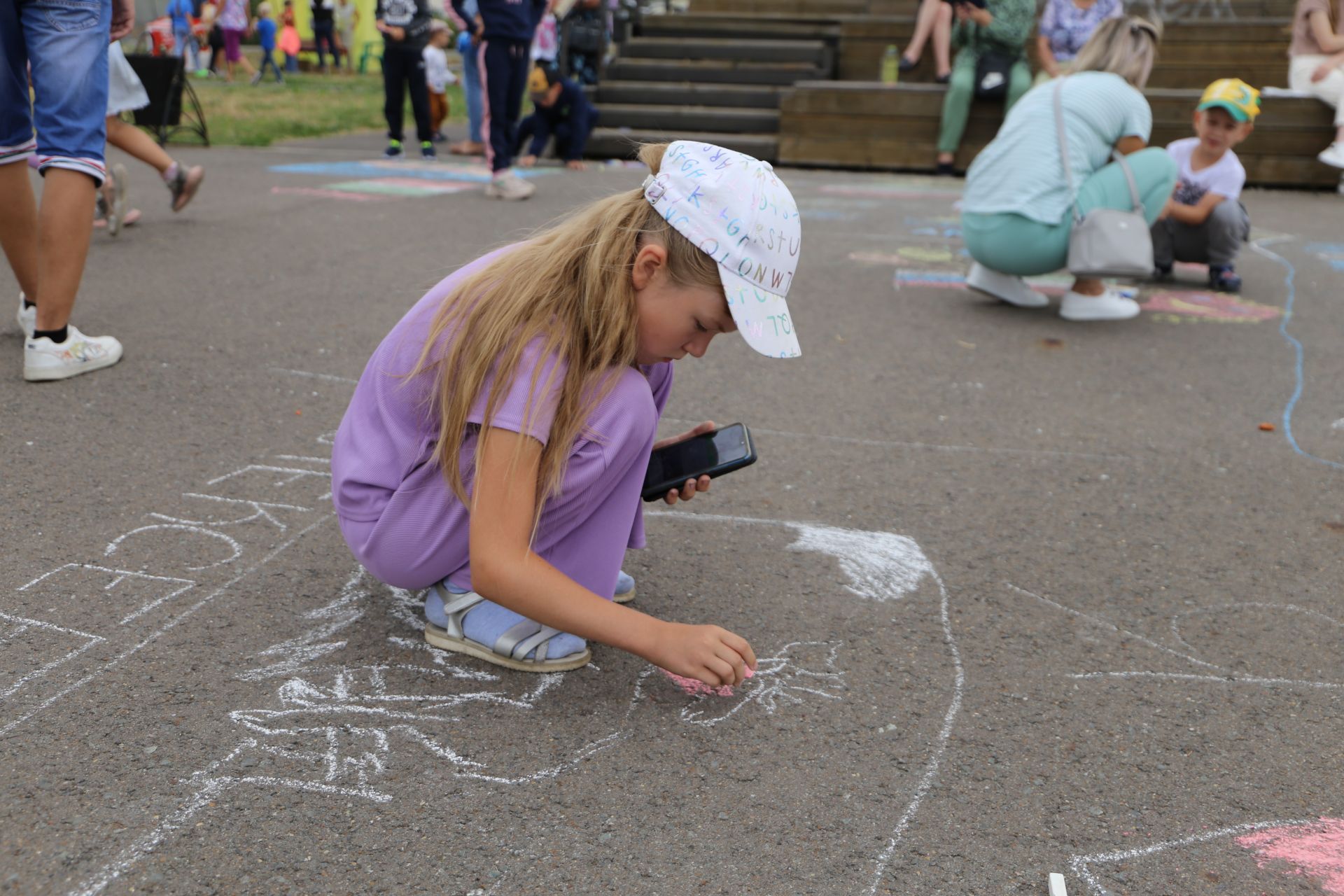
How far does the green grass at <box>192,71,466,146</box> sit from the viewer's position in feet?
35.5

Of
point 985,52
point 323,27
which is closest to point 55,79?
point 985,52

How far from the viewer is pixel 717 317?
1817 mm

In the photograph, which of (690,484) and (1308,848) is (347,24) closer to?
(690,484)

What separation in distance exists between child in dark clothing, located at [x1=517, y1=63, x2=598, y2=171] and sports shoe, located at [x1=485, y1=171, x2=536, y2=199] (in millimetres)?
1954

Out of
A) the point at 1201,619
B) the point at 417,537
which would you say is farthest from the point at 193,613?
the point at 1201,619

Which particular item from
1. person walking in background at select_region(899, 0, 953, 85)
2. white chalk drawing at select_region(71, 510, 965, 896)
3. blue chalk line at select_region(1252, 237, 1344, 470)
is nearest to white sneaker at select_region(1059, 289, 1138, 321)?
blue chalk line at select_region(1252, 237, 1344, 470)

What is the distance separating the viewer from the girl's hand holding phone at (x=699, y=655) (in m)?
1.80

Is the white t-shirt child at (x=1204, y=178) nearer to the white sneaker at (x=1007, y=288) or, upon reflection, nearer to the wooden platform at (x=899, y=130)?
the white sneaker at (x=1007, y=288)

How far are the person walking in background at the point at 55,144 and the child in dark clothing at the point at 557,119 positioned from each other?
604 centimetres

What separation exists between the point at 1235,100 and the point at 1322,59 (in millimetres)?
4382

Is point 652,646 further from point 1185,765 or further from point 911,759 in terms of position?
point 1185,765

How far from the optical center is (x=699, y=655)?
1798mm

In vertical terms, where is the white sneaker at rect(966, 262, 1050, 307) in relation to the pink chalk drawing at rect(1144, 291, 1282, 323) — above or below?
above

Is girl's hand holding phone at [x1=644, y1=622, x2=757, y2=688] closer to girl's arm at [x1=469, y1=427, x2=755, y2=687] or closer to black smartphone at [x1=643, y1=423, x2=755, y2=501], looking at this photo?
girl's arm at [x1=469, y1=427, x2=755, y2=687]
